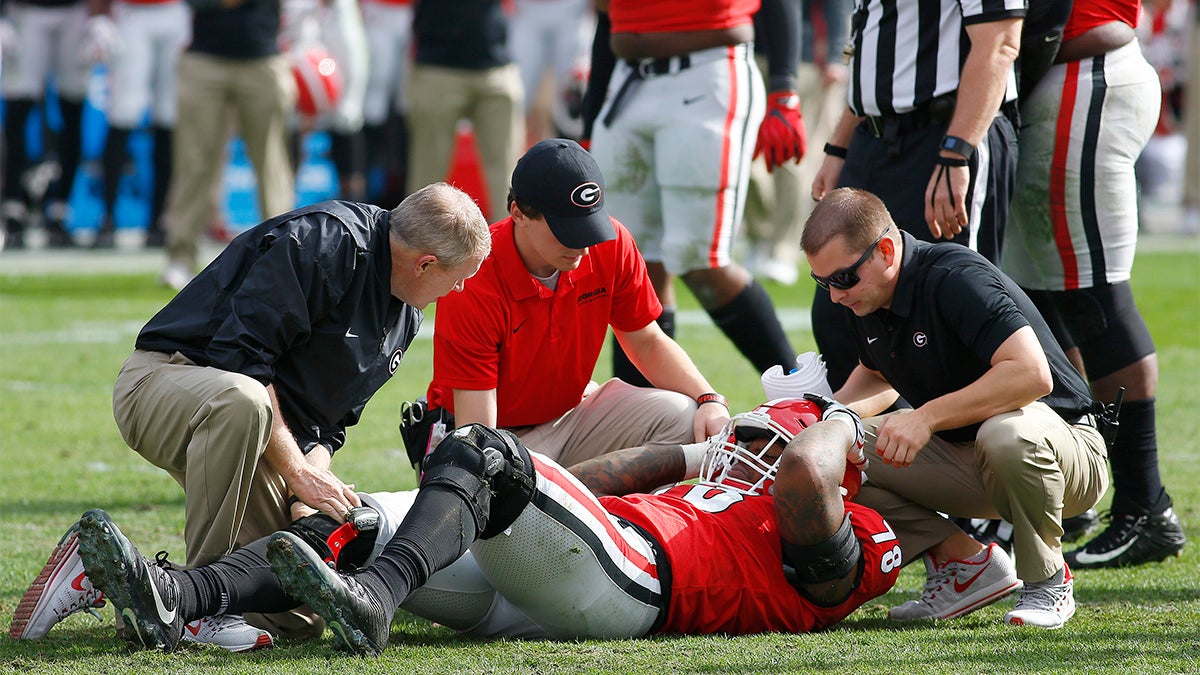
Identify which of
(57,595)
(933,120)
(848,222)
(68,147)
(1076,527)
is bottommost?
(68,147)

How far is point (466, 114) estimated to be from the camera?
10820 mm

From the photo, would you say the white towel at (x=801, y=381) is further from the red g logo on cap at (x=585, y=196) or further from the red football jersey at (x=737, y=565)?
the red g logo on cap at (x=585, y=196)

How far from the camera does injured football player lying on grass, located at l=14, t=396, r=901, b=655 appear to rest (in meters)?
3.11

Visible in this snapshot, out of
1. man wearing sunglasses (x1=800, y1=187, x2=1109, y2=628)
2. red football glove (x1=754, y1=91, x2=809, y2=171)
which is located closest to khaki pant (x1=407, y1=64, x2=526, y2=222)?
red football glove (x1=754, y1=91, x2=809, y2=171)

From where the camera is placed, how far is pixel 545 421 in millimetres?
4387

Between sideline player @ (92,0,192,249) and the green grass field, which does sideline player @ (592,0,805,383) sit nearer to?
the green grass field

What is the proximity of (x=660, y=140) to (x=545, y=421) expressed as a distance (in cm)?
172

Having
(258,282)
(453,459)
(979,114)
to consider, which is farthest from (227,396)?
(979,114)

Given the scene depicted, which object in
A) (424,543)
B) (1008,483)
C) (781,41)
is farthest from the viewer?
(781,41)

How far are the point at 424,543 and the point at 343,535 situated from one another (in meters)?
0.27

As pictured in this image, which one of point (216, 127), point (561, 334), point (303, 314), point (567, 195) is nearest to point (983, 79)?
point (567, 195)

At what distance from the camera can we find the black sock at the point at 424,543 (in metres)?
3.15

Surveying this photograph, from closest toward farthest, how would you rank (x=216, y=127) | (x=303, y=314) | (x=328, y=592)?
(x=328, y=592) < (x=303, y=314) < (x=216, y=127)

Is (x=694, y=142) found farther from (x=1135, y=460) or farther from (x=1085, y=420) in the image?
(x=1085, y=420)
